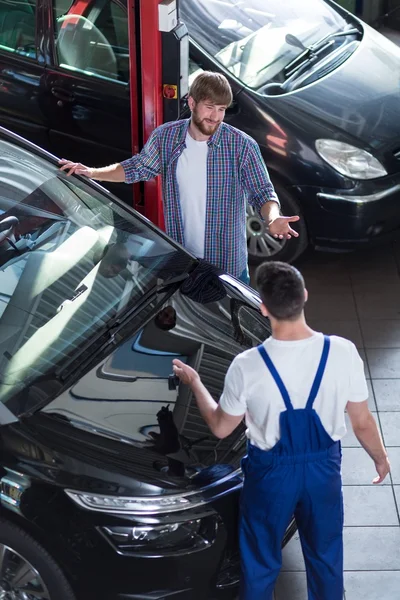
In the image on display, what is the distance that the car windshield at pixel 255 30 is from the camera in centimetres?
602

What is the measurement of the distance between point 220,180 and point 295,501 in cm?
166

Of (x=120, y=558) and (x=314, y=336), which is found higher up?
(x=314, y=336)

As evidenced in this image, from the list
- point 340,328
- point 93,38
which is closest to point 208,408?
point 340,328

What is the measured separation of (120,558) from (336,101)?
3600 millimetres

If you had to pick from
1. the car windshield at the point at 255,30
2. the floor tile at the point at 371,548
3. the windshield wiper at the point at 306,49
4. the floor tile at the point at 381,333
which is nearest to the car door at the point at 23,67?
the car windshield at the point at 255,30

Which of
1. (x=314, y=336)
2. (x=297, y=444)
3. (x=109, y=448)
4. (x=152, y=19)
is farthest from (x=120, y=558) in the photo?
Answer: (x=152, y=19)

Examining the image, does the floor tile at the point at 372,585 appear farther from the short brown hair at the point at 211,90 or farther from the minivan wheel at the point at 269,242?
the minivan wheel at the point at 269,242

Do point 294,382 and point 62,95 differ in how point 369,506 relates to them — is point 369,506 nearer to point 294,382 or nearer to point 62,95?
point 294,382

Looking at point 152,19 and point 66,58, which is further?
point 66,58

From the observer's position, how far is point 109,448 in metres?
3.45

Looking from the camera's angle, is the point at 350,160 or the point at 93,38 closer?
the point at 350,160

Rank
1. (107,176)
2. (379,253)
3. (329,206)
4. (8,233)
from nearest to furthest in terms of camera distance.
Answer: (8,233), (107,176), (329,206), (379,253)

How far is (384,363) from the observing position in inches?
210

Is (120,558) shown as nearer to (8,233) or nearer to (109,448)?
(109,448)
